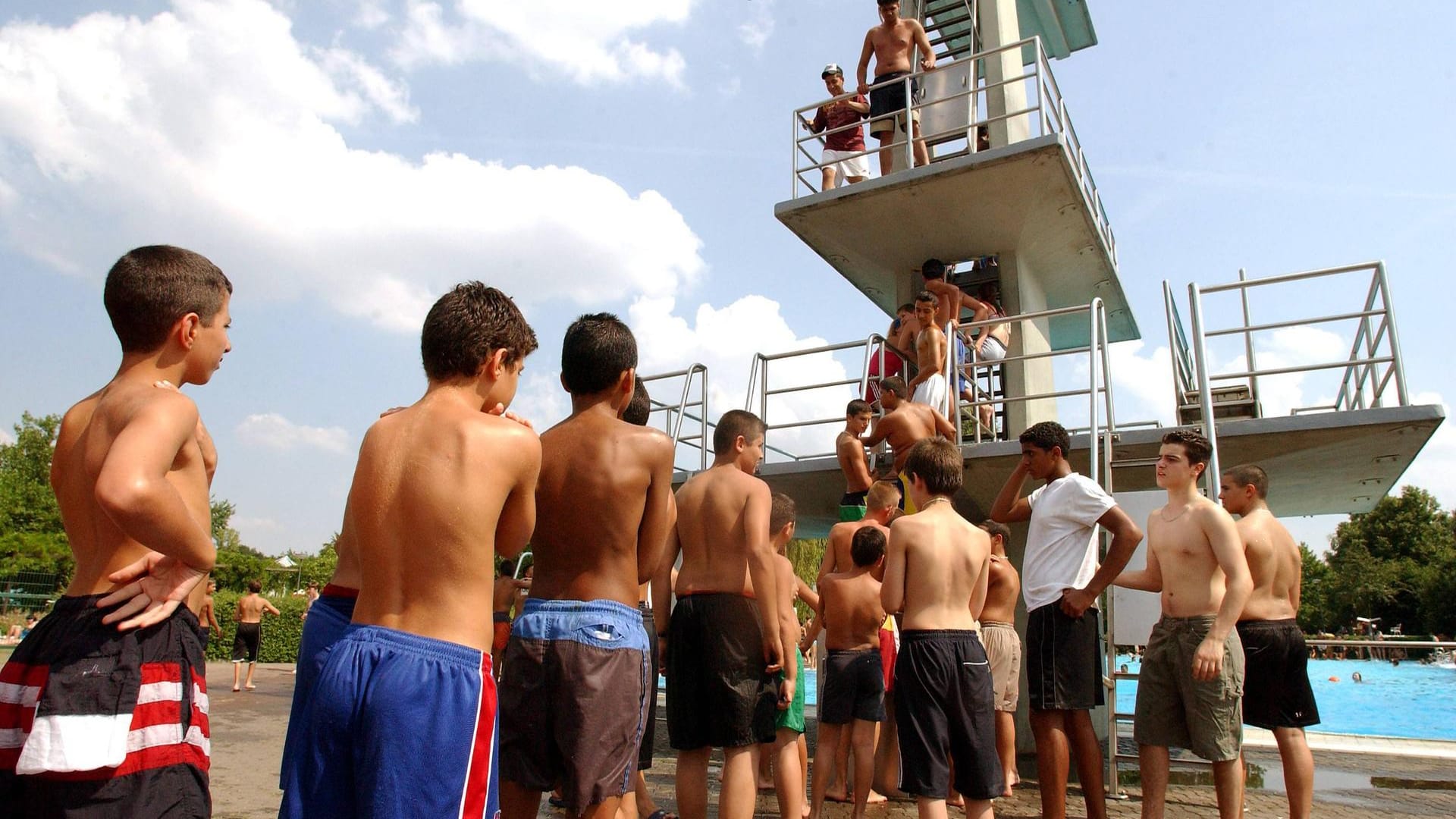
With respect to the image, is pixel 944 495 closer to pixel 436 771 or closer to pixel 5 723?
pixel 436 771

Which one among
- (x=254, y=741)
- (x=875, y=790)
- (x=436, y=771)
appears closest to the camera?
(x=436, y=771)

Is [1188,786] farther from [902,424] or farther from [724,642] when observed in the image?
[724,642]

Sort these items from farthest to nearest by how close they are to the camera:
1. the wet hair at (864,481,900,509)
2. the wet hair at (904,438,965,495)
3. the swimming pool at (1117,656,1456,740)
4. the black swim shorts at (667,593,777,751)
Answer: the swimming pool at (1117,656,1456,740)
the wet hair at (864,481,900,509)
the wet hair at (904,438,965,495)
the black swim shorts at (667,593,777,751)

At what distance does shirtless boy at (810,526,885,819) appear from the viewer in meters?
5.60

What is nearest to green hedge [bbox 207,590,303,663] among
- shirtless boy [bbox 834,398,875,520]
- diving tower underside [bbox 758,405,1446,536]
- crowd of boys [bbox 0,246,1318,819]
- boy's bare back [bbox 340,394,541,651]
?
diving tower underside [bbox 758,405,1446,536]

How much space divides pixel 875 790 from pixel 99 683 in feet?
18.4

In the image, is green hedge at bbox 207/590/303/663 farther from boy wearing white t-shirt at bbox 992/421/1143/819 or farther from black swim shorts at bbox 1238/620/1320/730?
black swim shorts at bbox 1238/620/1320/730

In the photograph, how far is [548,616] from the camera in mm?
2891

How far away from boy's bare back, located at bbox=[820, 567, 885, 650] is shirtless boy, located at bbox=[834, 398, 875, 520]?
2120 mm

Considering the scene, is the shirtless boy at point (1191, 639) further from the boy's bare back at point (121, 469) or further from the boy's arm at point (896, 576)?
the boy's bare back at point (121, 469)

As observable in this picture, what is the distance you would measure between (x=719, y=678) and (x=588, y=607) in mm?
1179

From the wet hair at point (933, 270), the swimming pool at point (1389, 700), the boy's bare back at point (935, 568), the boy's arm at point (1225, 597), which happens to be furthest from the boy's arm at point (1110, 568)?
the swimming pool at point (1389, 700)

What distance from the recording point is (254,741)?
28.7 ft

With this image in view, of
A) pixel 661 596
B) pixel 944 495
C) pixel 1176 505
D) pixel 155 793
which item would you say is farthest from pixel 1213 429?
pixel 155 793
